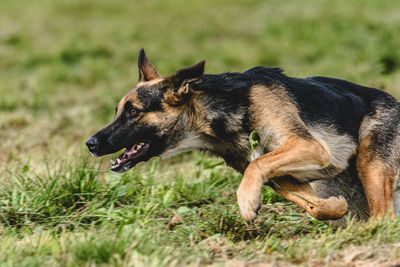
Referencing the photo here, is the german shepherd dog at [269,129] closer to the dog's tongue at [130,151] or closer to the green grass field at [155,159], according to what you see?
the dog's tongue at [130,151]

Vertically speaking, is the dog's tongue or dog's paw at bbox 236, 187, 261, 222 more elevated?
the dog's tongue

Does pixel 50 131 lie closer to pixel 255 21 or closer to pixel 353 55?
pixel 353 55

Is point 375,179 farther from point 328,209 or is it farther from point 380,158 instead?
point 328,209

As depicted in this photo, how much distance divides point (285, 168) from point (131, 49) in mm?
8772

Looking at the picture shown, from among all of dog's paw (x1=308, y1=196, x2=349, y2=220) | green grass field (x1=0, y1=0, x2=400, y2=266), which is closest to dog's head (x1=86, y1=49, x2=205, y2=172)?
green grass field (x1=0, y1=0, x2=400, y2=266)

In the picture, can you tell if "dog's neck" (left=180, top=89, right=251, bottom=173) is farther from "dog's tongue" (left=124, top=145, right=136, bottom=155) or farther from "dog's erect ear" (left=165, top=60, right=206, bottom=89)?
"dog's tongue" (left=124, top=145, right=136, bottom=155)

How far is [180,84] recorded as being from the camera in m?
3.90

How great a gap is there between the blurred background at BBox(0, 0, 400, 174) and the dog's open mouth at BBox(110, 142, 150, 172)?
0.69m

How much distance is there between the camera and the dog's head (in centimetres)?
386

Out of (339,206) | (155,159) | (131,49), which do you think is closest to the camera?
(339,206)

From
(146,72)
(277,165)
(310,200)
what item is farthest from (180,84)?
(310,200)

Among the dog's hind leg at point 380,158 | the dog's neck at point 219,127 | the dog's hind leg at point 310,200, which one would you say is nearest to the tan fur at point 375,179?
the dog's hind leg at point 380,158

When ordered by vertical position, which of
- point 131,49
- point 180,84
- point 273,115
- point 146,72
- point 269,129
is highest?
point 131,49

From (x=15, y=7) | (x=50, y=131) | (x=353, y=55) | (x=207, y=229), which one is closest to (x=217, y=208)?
(x=207, y=229)
